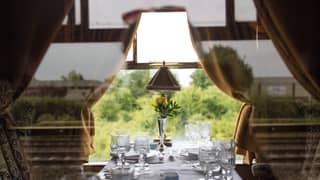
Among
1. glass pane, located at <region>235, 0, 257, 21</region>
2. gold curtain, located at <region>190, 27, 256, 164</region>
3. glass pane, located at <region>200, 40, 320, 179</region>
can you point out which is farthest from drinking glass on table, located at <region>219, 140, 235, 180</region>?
glass pane, located at <region>235, 0, 257, 21</region>

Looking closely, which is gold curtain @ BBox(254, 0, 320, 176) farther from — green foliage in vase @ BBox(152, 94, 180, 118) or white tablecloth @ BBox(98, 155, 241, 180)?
white tablecloth @ BBox(98, 155, 241, 180)

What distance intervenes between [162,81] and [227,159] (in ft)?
5.76

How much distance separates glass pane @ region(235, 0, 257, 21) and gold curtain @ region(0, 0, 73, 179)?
128cm

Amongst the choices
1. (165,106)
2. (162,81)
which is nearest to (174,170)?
(165,106)

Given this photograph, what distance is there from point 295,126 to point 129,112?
4.38 ft

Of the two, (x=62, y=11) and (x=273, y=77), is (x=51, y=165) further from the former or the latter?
(x=273, y=77)

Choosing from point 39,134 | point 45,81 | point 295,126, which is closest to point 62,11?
point 45,81

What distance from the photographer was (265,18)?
3918 millimetres

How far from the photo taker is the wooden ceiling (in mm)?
3955

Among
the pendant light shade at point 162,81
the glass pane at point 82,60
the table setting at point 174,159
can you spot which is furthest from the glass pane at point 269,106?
the glass pane at point 82,60

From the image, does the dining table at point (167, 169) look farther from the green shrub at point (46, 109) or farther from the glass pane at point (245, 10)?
the glass pane at point (245, 10)

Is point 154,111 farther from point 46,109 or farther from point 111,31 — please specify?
point 46,109

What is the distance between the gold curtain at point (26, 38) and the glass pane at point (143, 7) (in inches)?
8.8

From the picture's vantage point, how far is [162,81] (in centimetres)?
431
